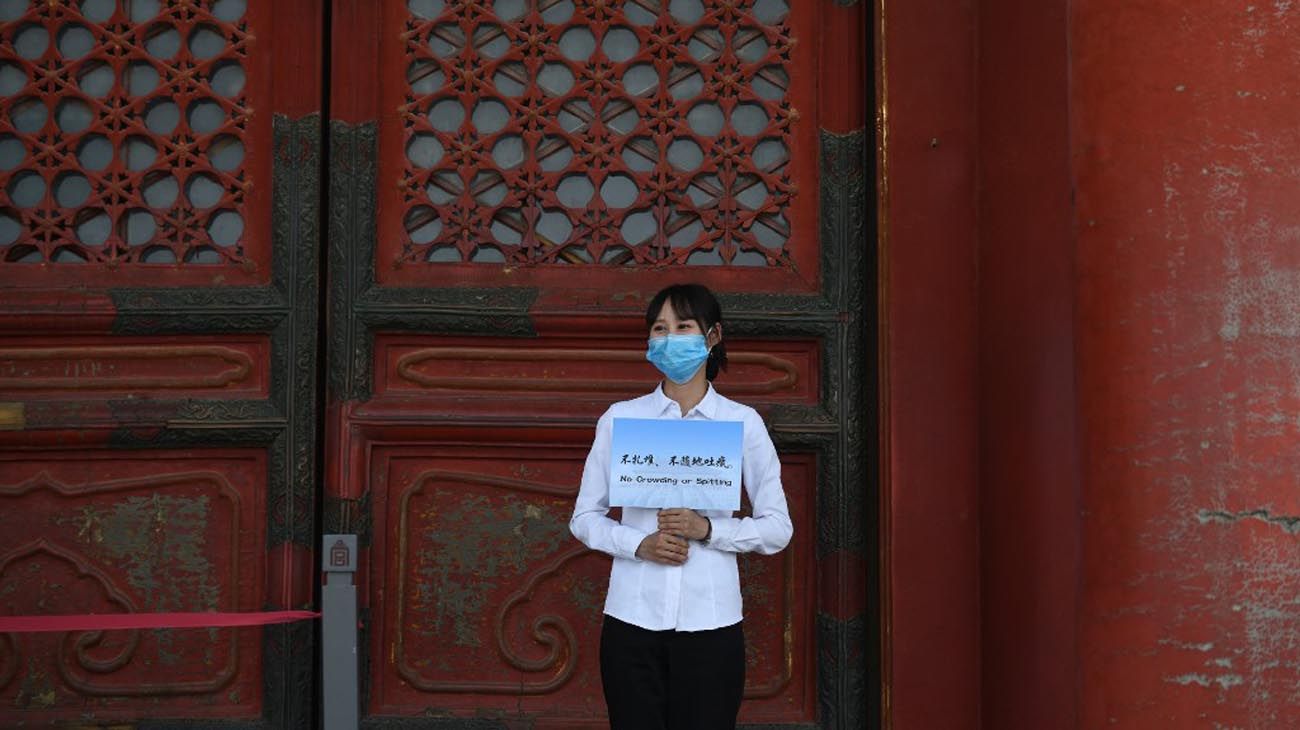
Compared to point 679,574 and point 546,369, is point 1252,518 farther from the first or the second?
point 546,369

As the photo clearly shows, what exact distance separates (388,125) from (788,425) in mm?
1578

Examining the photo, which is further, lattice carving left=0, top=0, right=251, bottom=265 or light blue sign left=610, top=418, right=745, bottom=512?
lattice carving left=0, top=0, right=251, bottom=265

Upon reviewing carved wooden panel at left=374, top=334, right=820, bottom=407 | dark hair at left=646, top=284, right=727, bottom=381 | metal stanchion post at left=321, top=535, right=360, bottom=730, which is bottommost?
metal stanchion post at left=321, top=535, right=360, bottom=730

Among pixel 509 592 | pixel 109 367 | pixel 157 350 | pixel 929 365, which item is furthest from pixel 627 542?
pixel 109 367

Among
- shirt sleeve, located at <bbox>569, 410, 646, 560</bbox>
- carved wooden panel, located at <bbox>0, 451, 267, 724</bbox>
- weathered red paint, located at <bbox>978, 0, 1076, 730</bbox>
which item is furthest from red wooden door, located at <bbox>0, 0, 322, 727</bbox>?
weathered red paint, located at <bbox>978, 0, 1076, 730</bbox>

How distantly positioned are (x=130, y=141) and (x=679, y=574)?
2319mm

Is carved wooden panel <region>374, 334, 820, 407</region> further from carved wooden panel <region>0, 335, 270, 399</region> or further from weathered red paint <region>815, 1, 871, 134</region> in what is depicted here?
weathered red paint <region>815, 1, 871, 134</region>

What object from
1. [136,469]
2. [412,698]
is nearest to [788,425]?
[412,698]

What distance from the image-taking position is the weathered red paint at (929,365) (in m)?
3.58

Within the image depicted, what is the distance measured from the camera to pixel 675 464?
9.27ft

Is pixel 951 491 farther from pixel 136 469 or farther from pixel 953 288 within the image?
pixel 136 469

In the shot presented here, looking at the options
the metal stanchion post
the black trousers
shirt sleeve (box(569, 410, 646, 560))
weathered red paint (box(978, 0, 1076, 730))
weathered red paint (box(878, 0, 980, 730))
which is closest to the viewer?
the black trousers

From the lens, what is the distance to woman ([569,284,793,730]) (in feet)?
9.21

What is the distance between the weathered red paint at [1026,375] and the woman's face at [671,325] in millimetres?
984
